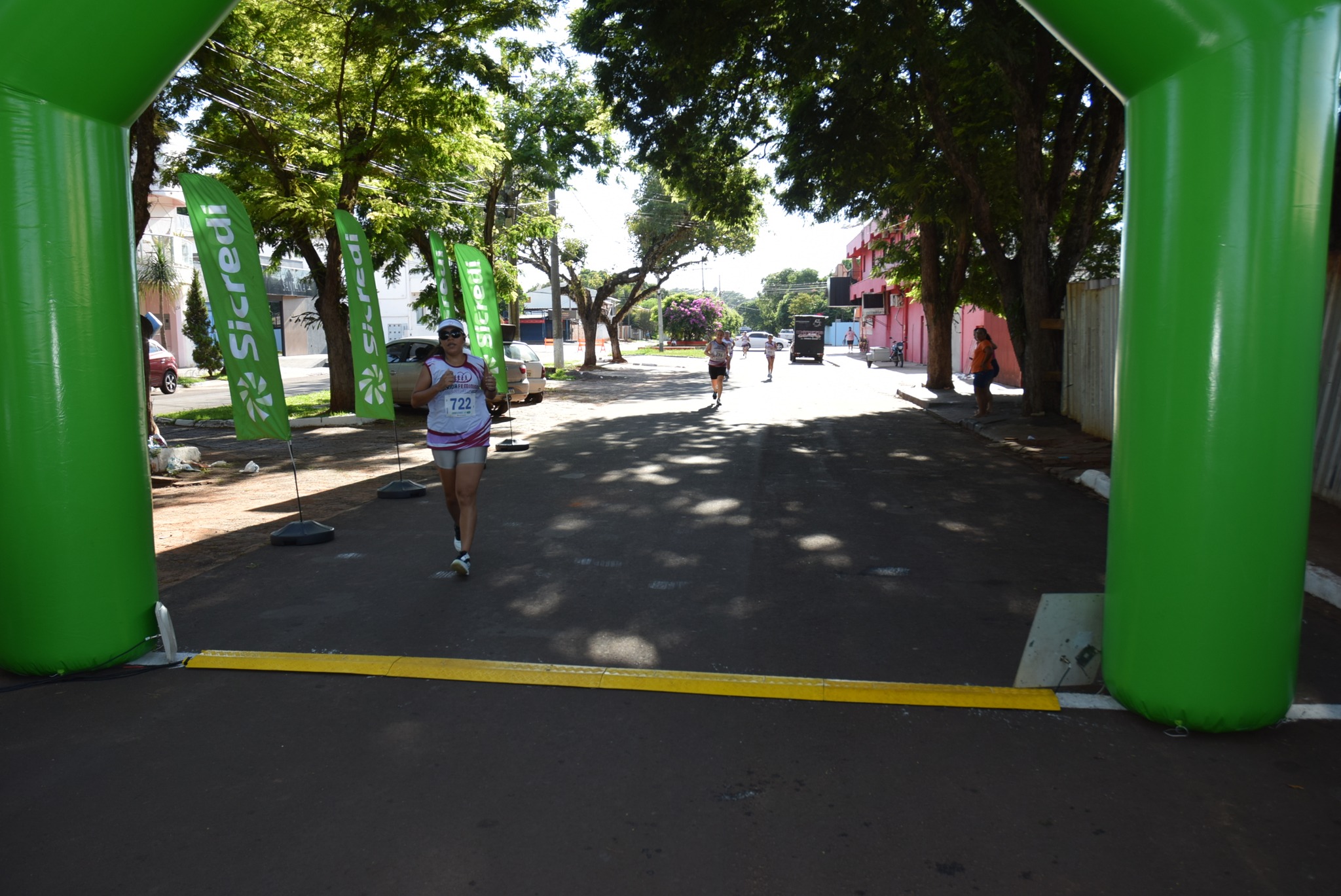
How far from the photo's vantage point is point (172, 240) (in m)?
40.7

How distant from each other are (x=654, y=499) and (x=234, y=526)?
12.7 ft

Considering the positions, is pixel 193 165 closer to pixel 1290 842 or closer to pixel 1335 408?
pixel 1335 408

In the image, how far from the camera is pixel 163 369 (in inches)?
1034

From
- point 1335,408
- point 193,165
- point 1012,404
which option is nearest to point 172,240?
point 193,165

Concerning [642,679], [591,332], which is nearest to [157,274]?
[591,332]

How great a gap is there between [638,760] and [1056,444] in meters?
11.0

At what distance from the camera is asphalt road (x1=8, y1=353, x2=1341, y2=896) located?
308 centimetres

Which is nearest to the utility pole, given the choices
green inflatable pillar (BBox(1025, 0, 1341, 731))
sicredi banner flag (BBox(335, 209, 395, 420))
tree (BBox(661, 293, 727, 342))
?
sicredi banner flag (BBox(335, 209, 395, 420))

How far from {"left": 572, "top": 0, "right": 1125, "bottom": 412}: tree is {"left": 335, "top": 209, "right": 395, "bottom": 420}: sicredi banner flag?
17.9 feet

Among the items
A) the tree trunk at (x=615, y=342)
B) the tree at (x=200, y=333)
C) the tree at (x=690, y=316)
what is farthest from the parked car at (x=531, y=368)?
the tree at (x=690, y=316)

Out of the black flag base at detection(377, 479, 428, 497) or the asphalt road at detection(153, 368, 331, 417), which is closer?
the black flag base at detection(377, 479, 428, 497)

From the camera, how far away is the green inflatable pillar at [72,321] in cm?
431

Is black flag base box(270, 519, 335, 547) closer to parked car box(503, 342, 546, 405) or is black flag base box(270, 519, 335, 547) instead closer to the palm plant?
parked car box(503, 342, 546, 405)

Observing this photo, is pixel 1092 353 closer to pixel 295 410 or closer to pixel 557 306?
pixel 295 410
